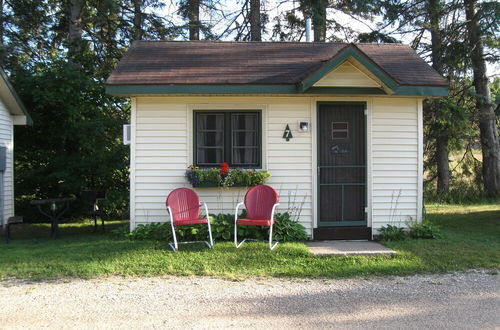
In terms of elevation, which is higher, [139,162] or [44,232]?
[139,162]

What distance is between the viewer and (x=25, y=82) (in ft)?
36.0

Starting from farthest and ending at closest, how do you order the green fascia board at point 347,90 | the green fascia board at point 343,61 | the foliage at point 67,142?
the foliage at point 67,142
the green fascia board at point 347,90
the green fascia board at point 343,61

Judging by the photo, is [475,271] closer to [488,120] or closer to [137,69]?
[137,69]

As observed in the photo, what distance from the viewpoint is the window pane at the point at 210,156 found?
25.6 ft

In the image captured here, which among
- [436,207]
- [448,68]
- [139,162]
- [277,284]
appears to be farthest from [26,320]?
[448,68]

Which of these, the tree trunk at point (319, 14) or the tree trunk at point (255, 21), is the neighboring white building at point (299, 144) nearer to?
the tree trunk at point (319, 14)

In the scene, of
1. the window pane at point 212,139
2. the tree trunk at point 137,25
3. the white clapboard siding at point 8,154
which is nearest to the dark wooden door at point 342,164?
the window pane at point 212,139

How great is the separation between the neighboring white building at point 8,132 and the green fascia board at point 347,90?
6851 millimetres

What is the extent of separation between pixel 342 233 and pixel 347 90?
2437 mm

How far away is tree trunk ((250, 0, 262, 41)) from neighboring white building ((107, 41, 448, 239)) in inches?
348

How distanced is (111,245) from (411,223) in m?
5.05

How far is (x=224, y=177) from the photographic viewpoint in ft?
24.8

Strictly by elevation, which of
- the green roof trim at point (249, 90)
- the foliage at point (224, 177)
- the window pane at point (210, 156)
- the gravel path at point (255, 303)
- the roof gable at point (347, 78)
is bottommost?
the gravel path at point (255, 303)

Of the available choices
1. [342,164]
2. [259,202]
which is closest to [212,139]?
[259,202]
